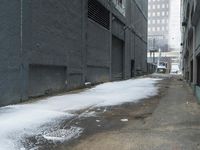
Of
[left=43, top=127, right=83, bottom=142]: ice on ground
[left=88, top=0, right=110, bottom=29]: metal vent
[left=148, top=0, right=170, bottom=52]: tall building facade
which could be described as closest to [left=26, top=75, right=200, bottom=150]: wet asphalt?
[left=43, top=127, right=83, bottom=142]: ice on ground

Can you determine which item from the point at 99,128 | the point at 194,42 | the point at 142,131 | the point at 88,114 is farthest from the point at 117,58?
the point at 142,131

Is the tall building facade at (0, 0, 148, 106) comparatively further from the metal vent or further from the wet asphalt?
the wet asphalt

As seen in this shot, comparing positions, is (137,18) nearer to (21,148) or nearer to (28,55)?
(28,55)

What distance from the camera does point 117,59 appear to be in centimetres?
3597

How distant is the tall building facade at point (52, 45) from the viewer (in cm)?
1223

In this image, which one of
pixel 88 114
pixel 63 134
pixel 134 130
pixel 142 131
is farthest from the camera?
pixel 88 114

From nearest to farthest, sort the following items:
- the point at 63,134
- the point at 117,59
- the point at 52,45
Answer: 1. the point at 63,134
2. the point at 52,45
3. the point at 117,59

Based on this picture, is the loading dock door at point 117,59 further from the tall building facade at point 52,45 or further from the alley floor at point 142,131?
the alley floor at point 142,131

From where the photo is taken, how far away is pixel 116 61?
116 feet

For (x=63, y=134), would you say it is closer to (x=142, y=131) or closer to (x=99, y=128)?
(x=99, y=128)

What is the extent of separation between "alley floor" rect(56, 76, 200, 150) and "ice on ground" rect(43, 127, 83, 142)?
19cm

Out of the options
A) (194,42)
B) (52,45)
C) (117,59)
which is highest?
(194,42)

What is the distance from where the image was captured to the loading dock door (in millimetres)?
33834

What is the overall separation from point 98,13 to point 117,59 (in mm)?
10167
